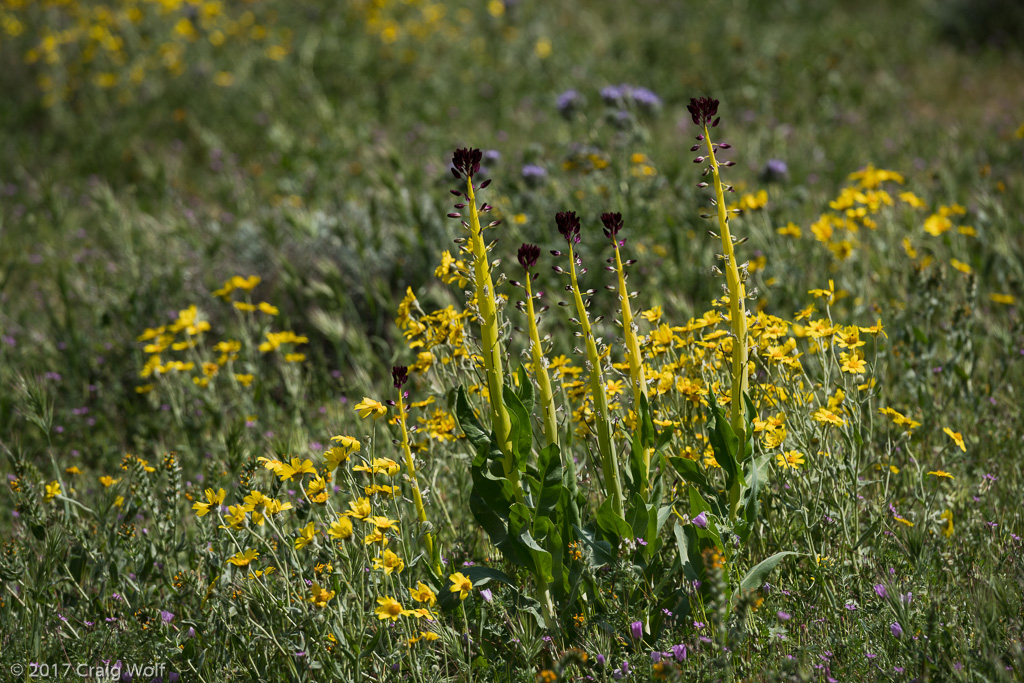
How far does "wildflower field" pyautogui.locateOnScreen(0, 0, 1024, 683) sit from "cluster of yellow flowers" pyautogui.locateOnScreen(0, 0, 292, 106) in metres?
0.13

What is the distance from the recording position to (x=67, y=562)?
249cm

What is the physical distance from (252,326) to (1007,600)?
12.1ft

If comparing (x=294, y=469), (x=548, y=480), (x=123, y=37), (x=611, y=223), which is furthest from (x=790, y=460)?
(x=123, y=37)

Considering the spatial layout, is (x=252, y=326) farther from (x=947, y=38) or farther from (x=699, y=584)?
(x=947, y=38)

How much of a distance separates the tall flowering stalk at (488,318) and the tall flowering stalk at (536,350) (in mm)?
88

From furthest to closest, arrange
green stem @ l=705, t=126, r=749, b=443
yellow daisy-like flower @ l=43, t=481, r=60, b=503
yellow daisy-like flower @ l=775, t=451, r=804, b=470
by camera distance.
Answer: yellow daisy-like flower @ l=43, t=481, r=60, b=503, yellow daisy-like flower @ l=775, t=451, r=804, b=470, green stem @ l=705, t=126, r=749, b=443

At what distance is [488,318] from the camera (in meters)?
1.86

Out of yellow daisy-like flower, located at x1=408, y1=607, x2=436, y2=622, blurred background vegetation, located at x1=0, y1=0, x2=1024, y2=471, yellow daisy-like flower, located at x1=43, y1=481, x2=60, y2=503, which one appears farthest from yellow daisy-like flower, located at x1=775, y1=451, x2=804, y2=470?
yellow daisy-like flower, located at x1=43, y1=481, x2=60, y2=503

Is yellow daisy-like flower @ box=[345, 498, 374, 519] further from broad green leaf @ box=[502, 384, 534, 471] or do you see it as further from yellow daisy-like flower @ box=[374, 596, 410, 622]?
broad green leaf @ box=[502, 384, 534, 471]

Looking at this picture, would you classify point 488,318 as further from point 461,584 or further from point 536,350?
point 461,584

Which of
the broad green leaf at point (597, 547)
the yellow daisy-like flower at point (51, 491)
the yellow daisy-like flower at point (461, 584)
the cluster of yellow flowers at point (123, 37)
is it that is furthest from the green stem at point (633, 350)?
the cluster of yellow flowers at point (123, 37)

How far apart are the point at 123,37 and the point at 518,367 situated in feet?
31.8

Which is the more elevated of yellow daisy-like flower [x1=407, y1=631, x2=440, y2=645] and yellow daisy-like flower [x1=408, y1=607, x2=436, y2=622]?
yellow daisy-like flower [x1=408, y1=607, x2=436, y2=622]

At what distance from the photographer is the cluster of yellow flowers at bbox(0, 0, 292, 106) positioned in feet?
27.8
